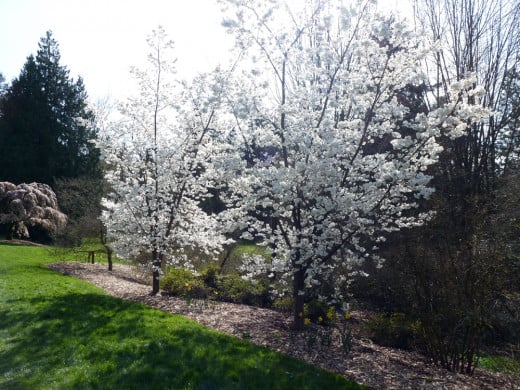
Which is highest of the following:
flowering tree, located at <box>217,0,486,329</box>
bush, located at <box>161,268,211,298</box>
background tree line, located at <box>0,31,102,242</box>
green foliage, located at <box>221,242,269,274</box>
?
background tree line, located at <box>0,31,102,242</box>

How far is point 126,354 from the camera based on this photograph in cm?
573

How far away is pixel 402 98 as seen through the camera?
42.9ft

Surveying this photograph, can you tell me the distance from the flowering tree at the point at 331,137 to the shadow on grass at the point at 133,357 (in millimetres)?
1614

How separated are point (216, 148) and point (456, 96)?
4.94 metres

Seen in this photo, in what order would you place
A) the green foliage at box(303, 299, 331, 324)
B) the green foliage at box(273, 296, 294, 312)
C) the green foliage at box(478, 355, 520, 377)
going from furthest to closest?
the green foliage at box(273, 296, 294, 312) < the green foliage at box(303, 299, 331, 324) < the green foliage at box(478, 355, 520, 377)

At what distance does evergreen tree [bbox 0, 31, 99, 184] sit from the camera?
27203 millimetres

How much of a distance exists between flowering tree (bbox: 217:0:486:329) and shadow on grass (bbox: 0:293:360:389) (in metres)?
1.61

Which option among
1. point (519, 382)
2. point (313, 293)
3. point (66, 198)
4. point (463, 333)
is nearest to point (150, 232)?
point (313, 293)

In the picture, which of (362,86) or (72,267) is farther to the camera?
(72,267)

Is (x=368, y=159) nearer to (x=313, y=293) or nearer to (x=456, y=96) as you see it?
(x=456, y=96)

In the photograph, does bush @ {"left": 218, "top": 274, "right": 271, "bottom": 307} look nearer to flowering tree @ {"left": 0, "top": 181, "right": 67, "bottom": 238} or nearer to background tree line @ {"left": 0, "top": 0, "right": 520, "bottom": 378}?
background tree line @ {"left": 0, "top": 0, "right": 520, "bottom": 378}

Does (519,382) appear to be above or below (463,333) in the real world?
below

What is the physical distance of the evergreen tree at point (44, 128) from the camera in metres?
27.2

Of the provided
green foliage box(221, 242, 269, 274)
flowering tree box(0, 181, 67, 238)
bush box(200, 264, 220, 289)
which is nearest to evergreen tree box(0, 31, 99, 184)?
flowering tree box(0, 181, 67, 238)
